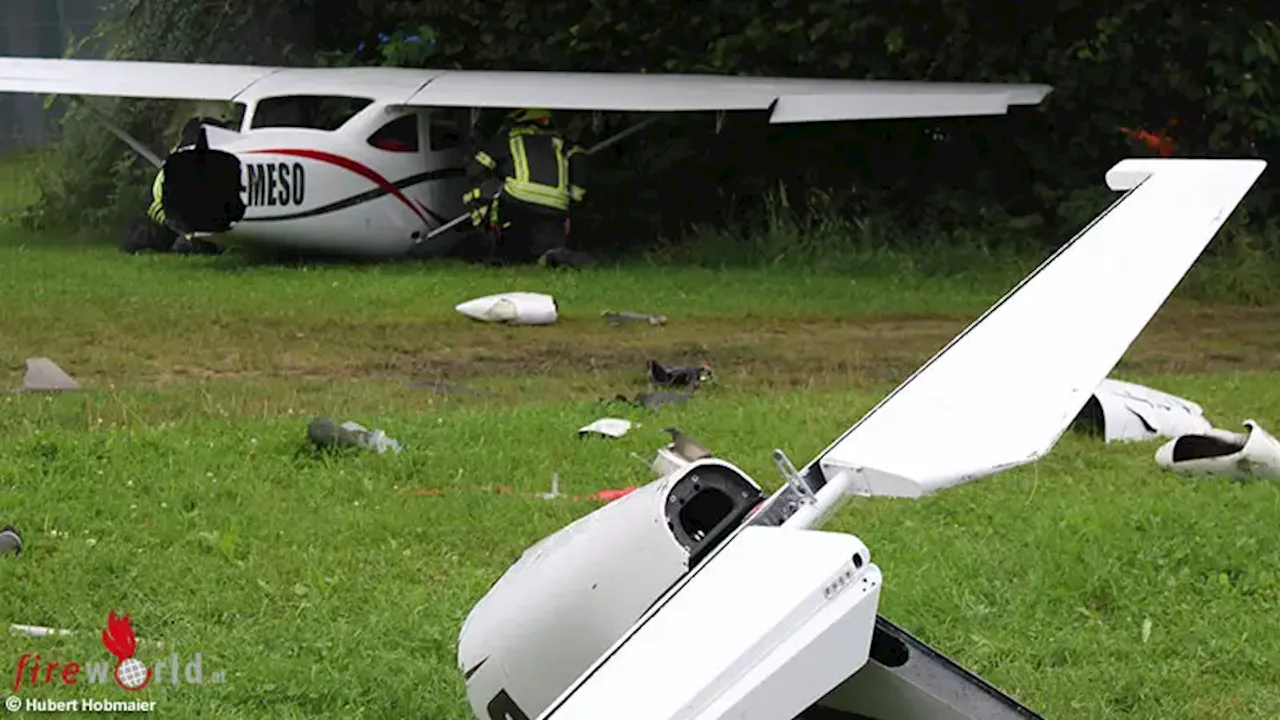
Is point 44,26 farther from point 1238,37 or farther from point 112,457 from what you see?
point 112,457

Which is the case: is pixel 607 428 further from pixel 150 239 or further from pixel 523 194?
pixel 150 239

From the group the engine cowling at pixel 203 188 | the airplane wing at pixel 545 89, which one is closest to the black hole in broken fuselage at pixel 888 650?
the airplane wing at pixel 545 89

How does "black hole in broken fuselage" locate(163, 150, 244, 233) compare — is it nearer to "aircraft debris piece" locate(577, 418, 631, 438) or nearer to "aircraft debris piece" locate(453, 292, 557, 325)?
"aircraft debris piece" locate(453, 292, 557, 325)

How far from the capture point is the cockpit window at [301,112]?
46.9 feet

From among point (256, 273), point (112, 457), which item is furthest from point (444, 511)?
point (256, 273)

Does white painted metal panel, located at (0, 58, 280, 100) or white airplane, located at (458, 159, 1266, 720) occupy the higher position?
white airplane, located at (458, 159, 1266, 720)

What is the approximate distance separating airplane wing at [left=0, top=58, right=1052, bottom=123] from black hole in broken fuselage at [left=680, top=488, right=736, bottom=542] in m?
10.5

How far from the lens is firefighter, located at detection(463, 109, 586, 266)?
1439 centimetres

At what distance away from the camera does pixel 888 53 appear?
14.9 metres

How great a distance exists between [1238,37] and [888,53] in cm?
274

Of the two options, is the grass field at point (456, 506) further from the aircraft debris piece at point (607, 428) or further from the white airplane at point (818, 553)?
the white airplane at point (818, 553)

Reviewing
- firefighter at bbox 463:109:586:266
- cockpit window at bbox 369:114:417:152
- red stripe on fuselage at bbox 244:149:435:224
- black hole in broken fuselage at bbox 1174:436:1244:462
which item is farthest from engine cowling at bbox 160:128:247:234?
black hole in broken fuselage at bbox 1174:436:1244:462

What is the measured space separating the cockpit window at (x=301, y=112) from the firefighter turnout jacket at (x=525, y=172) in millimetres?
1126

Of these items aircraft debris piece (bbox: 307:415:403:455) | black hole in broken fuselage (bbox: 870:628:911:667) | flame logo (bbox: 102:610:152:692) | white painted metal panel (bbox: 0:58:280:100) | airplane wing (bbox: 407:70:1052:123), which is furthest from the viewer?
white painted metal panel (bbox: 0:58:280:100)
